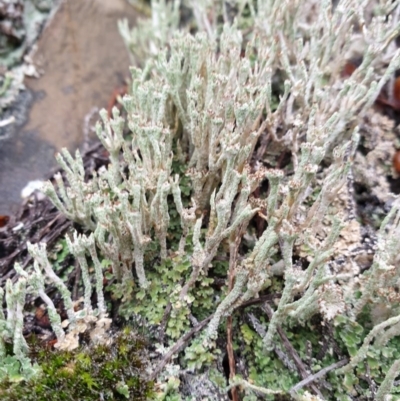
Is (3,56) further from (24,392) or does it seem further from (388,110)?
(388,110)

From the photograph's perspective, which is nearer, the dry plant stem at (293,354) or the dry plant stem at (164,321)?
the dry plant stem at (293,354)

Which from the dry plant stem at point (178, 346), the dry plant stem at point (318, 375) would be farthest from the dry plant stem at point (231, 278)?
the dry plant stem at point (318, 375)

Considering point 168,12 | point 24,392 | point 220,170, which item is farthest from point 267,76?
point 24,392

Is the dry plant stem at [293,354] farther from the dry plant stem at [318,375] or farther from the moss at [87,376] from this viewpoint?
the moss at [87,376]

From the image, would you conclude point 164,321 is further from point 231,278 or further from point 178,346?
point 231,278

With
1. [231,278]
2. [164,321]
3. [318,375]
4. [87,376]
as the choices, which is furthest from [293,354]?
[87,376]
